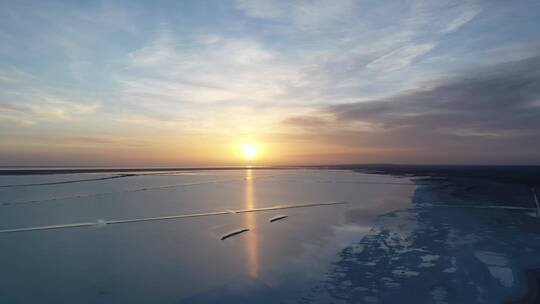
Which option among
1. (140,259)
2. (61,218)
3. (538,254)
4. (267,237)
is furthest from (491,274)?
(61,218)

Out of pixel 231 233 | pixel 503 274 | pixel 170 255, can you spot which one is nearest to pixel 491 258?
pixel 503 274

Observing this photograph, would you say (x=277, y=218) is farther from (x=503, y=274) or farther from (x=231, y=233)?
(x=503, y=274)

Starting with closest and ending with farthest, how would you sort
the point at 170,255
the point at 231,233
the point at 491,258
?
the point at 491,258
the point at 170,255
the point at 231,233

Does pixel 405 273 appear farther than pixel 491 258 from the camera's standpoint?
No

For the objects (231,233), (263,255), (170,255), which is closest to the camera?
(170,255)

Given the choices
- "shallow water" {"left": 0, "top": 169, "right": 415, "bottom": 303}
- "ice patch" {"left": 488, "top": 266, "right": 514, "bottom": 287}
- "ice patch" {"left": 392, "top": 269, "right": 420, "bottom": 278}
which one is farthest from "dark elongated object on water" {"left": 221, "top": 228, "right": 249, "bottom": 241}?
"ice patch" {"left": 488, "top": 266, "right": 514, "bottom": 287}

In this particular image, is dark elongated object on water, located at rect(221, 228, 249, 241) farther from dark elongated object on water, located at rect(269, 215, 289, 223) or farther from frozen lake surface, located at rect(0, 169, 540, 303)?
dark elongated object on water, located at rect(269, 215, 289, 223)

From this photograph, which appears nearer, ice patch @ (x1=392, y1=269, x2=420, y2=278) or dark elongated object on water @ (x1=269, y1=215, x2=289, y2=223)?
ice patch @ (x1=392, y1=269, x2=420, y2=278)

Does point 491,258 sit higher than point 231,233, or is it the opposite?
point 231,233

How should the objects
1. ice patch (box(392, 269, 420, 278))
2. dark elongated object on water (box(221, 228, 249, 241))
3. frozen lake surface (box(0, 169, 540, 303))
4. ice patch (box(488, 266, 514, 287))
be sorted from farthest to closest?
dark elongated object on water (box(221, 228, 249, 241)), ice patch (box(392, 269, 420, 278)), ice patch (box(488, 266, 514, 287)), frozen lake surface (box(0, 169, 540, 303))

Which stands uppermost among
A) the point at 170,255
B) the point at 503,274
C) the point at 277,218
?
the point at 277,218

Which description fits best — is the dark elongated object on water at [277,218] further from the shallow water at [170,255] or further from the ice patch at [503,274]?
the ice patch at [503,274]
